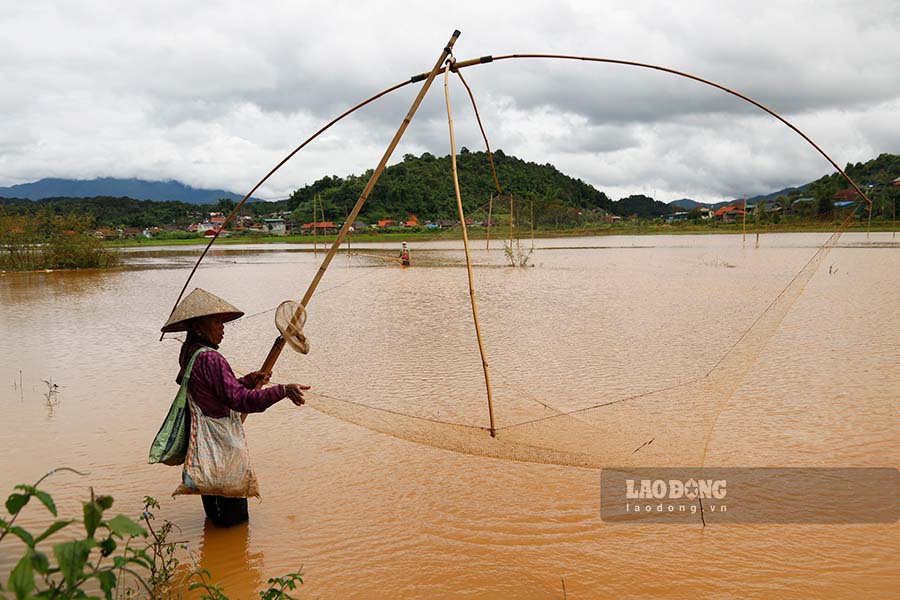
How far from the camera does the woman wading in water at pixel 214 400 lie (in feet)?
8.62

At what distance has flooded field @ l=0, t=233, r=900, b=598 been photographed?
9.00 ft

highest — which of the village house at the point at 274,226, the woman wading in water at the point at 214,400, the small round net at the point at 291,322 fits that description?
the village house at the point at 274,226

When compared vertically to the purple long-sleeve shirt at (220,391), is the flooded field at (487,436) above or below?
below

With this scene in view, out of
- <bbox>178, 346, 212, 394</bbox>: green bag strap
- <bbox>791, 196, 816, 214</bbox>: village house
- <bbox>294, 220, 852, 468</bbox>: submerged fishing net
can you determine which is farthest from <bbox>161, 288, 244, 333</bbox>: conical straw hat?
<bbox>791, 196, 816, 214</bbox>: village house

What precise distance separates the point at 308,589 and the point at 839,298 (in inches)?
411

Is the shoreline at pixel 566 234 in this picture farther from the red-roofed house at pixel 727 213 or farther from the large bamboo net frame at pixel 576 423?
the large bamboo net frame at pixel 576 423

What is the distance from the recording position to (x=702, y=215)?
56.5 meters

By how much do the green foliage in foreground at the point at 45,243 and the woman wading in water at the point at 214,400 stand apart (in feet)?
64.3

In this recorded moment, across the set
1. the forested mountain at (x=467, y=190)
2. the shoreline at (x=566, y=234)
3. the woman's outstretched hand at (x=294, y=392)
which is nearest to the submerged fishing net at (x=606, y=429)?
the woman's outstretched hand at (x=294, y=392)

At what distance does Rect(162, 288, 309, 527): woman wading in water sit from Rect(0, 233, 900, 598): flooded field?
372 millimetres

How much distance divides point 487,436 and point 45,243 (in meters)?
20.1

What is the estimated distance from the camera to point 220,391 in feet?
8.65

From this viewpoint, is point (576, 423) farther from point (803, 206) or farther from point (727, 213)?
point (727, 213)

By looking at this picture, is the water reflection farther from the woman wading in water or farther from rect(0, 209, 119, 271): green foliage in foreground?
rect(0, 209, 119, 271): green foliage in foreground
